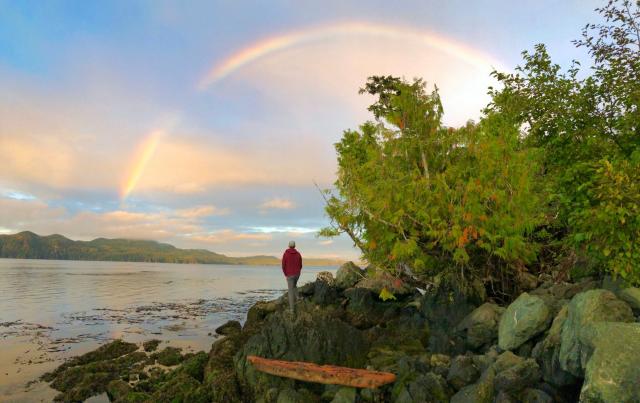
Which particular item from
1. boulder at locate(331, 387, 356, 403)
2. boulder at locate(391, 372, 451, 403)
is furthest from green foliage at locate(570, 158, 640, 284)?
boulder at locate(331, 387, 356, 403)

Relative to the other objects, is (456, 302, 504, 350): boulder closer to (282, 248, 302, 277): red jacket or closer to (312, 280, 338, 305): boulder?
(282, 248, 302, 277): red jacket

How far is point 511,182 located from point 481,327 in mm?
5729

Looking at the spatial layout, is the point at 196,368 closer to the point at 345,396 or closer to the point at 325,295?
the point at 345,396

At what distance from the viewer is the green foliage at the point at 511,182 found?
465 inches

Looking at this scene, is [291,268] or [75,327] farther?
[75,327]

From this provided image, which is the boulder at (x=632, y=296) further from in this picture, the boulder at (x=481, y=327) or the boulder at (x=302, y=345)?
the boulder at (x=302, y=345)

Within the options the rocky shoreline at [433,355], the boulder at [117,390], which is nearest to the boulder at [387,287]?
the rocky shoreline at [433,355]

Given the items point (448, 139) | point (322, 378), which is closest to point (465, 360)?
point (322, 378)

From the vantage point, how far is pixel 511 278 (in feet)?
58.6

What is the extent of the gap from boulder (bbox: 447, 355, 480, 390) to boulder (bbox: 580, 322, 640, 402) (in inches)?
113

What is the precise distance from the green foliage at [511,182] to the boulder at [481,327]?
217 centimetres

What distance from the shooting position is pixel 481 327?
44.3ft

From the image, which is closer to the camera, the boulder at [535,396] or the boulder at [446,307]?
the boulder at [535,396]

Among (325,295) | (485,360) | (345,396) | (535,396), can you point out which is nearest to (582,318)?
(535,396)
